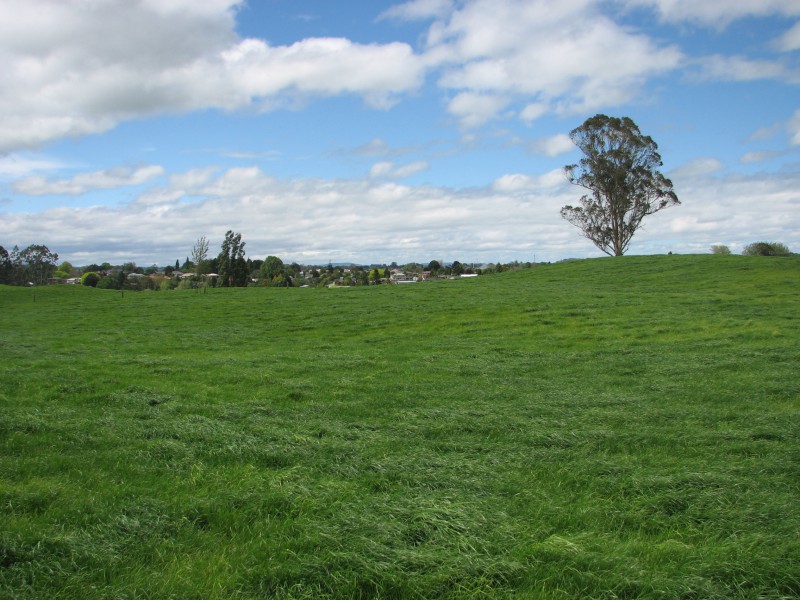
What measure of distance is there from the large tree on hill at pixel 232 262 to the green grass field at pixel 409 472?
49.6 meters

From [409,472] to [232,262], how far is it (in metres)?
62.0

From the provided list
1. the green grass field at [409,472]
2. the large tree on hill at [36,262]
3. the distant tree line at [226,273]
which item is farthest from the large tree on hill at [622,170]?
the large tree on hill at [36,262]

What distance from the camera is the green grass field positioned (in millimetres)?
3941

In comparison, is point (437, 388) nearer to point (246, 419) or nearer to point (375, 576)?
point (246, 419)

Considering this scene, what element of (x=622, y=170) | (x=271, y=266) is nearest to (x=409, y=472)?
(x=622, y=170)

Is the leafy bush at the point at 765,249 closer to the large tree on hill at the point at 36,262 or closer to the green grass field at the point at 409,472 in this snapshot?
the green grass field at the point at 409,472

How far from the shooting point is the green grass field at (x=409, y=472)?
12.9 ft

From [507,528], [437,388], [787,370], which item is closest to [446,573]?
[507,528]

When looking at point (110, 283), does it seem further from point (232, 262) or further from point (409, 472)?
point (409, 472)

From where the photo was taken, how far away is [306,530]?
4559 mm

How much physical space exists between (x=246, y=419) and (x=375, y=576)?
16.2 ft

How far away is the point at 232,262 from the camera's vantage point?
64312 millimetres

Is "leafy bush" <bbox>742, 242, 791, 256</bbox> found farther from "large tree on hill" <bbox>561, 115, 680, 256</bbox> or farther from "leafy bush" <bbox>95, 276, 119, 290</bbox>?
"leafy bush" <bbox>95, 276, 119, 290</bbox>

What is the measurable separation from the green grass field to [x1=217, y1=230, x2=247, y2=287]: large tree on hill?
4957 centimetres
